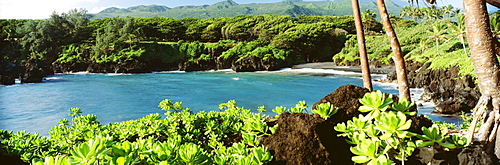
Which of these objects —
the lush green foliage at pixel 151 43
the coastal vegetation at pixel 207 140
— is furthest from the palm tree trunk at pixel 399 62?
the lush green foliage at pixel 151 43

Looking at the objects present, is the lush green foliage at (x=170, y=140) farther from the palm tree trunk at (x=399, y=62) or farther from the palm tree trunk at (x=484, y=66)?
the palm tree trunk at (x=399, y=62)

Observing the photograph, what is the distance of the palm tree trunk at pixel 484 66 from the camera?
271 centimetres

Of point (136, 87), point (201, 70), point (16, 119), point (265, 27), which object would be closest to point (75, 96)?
point (136, 87)

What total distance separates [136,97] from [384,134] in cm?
2104

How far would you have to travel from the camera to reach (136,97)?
20.6 metres

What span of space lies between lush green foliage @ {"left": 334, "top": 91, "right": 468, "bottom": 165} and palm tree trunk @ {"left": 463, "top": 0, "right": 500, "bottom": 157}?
1149 mm

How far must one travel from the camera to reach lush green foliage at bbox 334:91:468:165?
1440 mm

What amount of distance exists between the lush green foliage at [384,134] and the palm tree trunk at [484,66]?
1149mm

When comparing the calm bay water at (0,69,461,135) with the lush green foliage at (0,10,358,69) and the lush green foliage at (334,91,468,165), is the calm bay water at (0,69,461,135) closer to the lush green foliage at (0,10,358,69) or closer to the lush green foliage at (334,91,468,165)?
the lush green foliage at (334,91,468,165)

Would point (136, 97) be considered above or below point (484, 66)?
below

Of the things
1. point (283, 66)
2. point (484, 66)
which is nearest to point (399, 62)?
point (484, 66)

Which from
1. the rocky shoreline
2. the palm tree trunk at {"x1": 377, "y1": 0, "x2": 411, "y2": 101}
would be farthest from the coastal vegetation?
the rocky shoreline

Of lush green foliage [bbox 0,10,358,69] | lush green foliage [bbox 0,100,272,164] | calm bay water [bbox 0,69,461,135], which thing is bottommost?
calm bay water [bbox 0,69,461,135]

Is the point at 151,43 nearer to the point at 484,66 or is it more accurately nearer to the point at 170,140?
the point at 170,140
